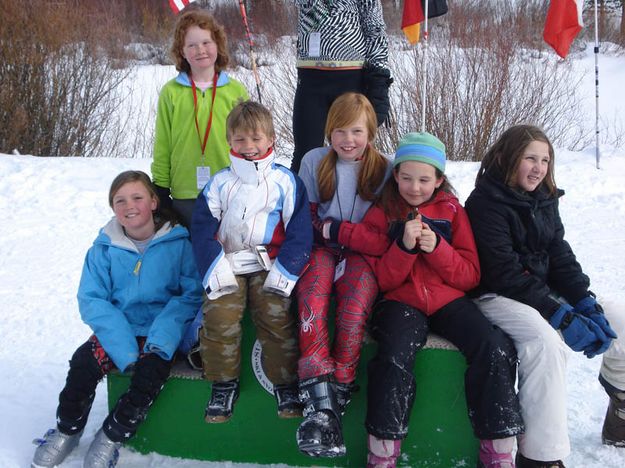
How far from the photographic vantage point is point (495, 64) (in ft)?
27.0

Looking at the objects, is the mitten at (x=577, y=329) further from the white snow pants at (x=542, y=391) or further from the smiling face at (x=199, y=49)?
the smiling face at (x=199, y=49)

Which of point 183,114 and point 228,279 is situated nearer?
point 228,279

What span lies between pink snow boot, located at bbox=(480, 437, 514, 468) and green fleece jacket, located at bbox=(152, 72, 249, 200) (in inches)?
68.7

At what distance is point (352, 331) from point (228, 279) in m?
0.49

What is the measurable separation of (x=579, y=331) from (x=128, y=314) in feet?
5.70

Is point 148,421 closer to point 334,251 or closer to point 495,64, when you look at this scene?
point 334,251

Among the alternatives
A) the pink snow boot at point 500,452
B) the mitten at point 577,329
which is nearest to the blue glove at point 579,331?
the mitten at point 577,329

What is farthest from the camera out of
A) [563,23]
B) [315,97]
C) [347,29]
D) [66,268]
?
[563,23]

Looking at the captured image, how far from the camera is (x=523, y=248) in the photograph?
8.25 ft

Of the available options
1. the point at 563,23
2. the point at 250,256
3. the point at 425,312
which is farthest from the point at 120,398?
the point at 563,23

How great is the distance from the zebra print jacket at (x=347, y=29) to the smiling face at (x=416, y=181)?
1212 millimetres

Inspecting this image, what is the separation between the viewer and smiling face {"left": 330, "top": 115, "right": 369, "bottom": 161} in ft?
8.72

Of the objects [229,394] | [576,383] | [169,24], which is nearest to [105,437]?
[229,394]

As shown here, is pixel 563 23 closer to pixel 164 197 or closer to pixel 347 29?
pixel 347 29
